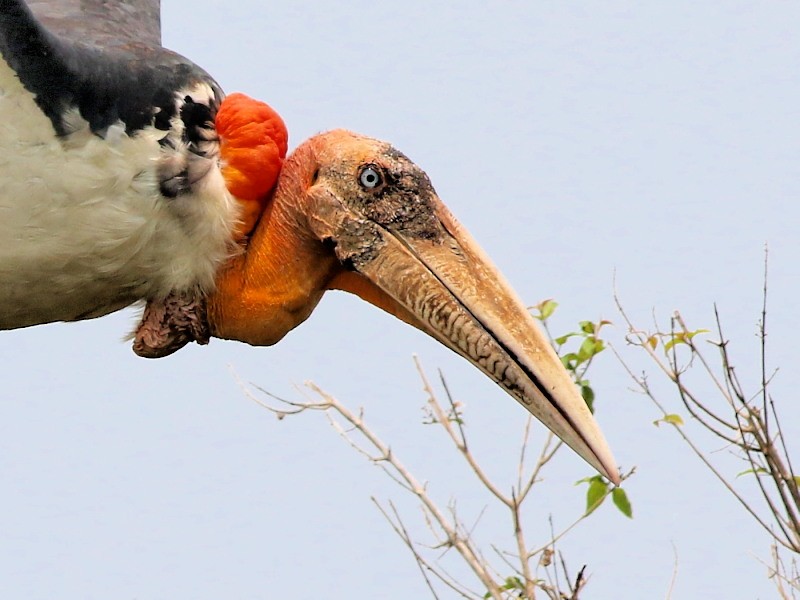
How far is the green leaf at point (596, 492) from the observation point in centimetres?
536

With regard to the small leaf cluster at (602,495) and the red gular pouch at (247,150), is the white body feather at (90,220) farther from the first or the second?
the small leaf cluster at (602,495)

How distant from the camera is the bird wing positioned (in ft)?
17.6

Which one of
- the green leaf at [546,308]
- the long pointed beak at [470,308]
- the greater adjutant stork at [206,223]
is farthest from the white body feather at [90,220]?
the green leaf at [546,308]

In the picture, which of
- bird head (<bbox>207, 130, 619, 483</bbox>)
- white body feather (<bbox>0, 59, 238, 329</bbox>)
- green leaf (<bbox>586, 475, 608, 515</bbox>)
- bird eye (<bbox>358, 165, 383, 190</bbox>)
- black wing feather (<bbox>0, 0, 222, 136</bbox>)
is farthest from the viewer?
green leaf (<bbox>586, 475, 608, 515</bbox>)

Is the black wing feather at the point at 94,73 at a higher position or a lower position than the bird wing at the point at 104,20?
higher

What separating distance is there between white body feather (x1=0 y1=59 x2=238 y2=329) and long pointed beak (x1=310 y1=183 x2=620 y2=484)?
414 millimetres

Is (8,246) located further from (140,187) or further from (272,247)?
(272,247)

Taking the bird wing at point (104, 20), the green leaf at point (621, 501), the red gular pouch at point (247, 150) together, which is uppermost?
the red gular pouch at point (247, 150)

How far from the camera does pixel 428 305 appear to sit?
16.5ft

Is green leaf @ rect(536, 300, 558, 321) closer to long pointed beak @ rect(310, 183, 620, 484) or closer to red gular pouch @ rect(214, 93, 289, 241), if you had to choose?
long pointed beak @ rect(310, 183, 620, 484)

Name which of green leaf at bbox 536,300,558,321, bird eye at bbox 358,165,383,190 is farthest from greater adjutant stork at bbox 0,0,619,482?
green leaf at bbox 536,300,558,321

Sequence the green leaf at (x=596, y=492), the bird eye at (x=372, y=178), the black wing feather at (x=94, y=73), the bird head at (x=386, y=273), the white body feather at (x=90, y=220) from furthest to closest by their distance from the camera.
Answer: the green leaf at (x=596, y=492), the bird eye at (x=372, y=178), the bird head at (x=386, y=273), the white body feather at (x=90, y=220), the black wing feather at (x=94, y=73)

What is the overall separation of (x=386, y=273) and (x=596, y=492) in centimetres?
101

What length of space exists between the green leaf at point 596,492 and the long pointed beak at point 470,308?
1.71 ft
